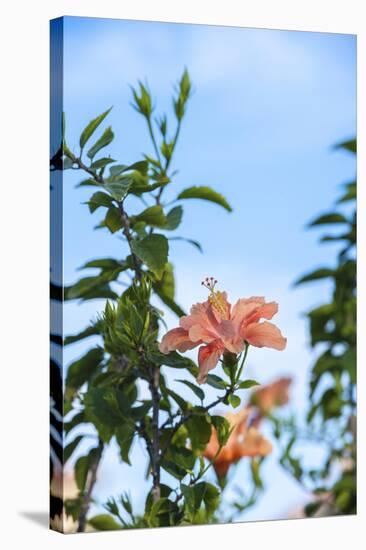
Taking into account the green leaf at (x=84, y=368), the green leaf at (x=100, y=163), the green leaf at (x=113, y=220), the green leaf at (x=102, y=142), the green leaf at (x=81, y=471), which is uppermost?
the green leaf at (x=102, y=142)

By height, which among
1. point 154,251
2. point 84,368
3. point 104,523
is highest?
point 154,251

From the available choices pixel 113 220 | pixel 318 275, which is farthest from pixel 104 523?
pixel 318 275

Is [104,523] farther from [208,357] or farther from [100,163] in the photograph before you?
[100,163]

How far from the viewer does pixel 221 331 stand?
2.77 meters

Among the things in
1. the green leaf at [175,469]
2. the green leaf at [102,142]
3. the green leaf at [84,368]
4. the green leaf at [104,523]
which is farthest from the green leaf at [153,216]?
the green leaf at [104,523]

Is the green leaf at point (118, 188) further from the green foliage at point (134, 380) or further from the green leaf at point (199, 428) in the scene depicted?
the green leaf at point (199, 428)

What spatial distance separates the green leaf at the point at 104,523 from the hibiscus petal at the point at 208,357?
1.21 ft

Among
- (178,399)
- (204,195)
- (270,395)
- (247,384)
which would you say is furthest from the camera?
(270,395)

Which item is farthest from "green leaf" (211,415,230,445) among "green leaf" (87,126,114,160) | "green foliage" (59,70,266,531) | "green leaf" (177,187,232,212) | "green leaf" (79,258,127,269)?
"green leaf" (87,126,114,160)

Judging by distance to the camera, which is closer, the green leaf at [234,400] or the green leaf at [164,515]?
the green leaf at [234,400]

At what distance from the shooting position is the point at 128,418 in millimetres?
2826

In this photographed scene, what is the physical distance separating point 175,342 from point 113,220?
0.97ft

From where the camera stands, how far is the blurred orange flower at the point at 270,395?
3.27m

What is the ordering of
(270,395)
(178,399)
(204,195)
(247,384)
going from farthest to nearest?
(270,395) → (204,195) → (178,399) → (247,384)
